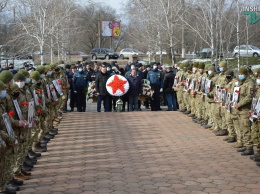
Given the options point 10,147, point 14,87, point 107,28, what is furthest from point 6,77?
point 107,28

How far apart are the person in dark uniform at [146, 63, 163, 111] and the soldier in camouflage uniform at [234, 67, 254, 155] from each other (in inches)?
359

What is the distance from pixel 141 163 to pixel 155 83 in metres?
10.1

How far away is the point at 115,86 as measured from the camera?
18922mm

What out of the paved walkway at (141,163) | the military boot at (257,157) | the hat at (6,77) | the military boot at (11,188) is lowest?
the paved walkway at (141,163)

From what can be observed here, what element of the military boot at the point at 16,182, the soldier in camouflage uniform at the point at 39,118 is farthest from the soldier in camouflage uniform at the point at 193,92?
the military boot at the point at 16,182

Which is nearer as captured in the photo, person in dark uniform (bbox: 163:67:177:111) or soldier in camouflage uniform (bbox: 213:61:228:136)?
soldier in camouflage uniform (bbox: 213:61:228:136)

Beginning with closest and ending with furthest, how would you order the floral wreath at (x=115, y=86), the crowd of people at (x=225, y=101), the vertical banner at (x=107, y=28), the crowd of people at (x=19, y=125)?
the crowd of people at (x=19, y=125) → the crowd of people at (x=225, y=101) → the floral wreath at (x=115, y=86) → the vertical banner at (x=107, y=28)

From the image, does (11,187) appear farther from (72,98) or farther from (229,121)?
(72,98)

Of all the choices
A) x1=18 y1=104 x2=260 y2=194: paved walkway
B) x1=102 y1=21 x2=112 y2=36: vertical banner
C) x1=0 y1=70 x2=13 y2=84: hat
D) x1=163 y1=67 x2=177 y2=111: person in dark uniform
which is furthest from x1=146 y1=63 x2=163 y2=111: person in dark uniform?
x1=102 y1=21 x2=112 y2=36: vertical banner

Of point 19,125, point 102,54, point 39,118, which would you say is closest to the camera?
point 19,125

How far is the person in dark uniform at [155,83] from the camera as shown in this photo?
65.7 feet

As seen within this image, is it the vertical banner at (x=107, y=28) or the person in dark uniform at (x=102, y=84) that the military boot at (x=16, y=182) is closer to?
the person in dark uniform at (x=102, y=84)

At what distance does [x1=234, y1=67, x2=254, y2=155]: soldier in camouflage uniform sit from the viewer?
35.3ft

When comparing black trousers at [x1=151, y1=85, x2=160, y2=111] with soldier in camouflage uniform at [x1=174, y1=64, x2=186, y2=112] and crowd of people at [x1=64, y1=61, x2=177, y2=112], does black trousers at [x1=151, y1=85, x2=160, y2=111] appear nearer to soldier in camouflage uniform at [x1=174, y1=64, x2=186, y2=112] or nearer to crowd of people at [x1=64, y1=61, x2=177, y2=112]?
crowd of people at [x1=64, y1=61, x2=177, y2=112]
